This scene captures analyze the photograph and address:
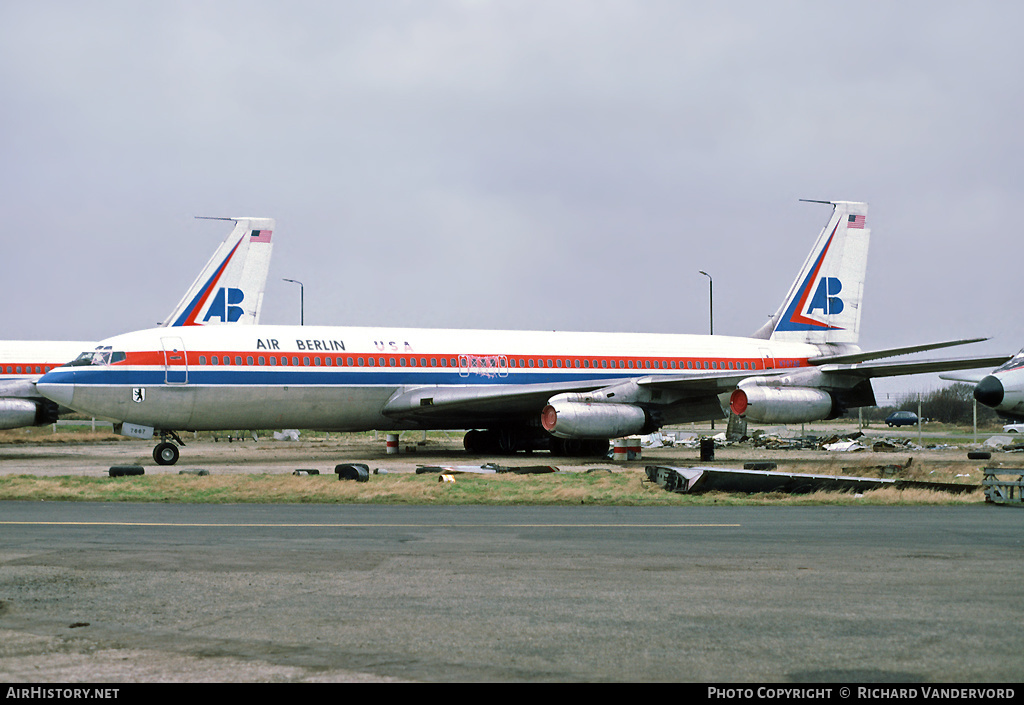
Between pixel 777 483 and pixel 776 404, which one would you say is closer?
pixel 777 483

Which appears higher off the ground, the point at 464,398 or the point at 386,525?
the point at 464,398

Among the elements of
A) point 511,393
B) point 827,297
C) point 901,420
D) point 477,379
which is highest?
point 827,297

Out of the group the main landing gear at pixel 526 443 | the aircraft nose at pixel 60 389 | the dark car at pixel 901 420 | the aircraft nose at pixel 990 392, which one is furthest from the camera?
the dark car at pixel 901 420

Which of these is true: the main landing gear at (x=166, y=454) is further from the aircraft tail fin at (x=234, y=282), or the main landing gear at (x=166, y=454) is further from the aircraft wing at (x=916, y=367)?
the aircraft wing at (x=916, y=367)

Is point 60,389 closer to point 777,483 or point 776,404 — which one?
point 777,483

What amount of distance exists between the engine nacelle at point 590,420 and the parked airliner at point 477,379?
0.04 metres

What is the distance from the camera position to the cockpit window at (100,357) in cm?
2533

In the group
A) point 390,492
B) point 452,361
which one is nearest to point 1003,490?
point 390,492

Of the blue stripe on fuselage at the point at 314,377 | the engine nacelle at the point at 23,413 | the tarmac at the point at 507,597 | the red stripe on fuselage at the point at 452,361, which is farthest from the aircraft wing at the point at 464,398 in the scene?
the tarmac at the point at 507,597

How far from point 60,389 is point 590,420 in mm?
13516

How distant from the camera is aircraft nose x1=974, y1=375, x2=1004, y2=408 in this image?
22.5 meters

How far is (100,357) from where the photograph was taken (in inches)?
1001
